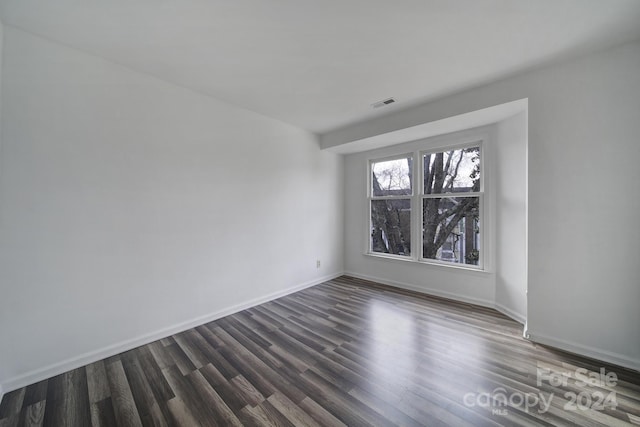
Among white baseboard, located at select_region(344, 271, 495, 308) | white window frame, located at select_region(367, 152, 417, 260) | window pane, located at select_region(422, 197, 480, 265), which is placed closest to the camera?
white baseboard, located at select_region(344, 271, 495, 308)

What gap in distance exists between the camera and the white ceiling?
1645 millimetres

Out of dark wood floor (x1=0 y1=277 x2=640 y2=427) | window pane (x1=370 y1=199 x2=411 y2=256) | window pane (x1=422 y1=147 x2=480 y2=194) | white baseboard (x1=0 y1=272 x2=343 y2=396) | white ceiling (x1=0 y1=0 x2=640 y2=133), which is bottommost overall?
dark wood floor (x1=0 y1=277 x2=640 y2=427)

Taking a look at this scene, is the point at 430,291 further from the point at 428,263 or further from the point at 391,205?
the point at 391,205

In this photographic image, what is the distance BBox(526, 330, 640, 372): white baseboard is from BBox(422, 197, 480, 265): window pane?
118cm

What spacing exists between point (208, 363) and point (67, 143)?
7.17 feet

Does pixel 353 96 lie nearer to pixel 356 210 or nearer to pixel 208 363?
pixel 356 210

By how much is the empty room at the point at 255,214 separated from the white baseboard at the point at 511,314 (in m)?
0.03

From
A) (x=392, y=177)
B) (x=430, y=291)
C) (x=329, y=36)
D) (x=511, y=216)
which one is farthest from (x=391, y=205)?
(x=329, y=36)

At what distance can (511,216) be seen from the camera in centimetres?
295

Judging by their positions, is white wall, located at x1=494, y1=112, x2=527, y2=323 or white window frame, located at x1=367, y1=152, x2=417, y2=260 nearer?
white wall, located at x1=494, y1=112, x2=527, y2=323

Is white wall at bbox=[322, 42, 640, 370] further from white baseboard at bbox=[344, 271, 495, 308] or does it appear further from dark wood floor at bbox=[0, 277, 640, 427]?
white baseboard at bbox=[344, 271, 495, 308]

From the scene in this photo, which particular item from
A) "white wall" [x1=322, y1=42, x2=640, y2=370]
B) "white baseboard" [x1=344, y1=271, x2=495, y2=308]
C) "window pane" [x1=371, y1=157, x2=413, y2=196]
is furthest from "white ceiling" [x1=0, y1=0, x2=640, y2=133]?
"white baseboard" [x1=344, y1=271, x2=495, y2=308]

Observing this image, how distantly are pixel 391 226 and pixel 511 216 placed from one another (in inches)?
68.3

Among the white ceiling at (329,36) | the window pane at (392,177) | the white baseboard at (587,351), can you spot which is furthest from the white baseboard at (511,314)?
the white ceiling at (329,36)
